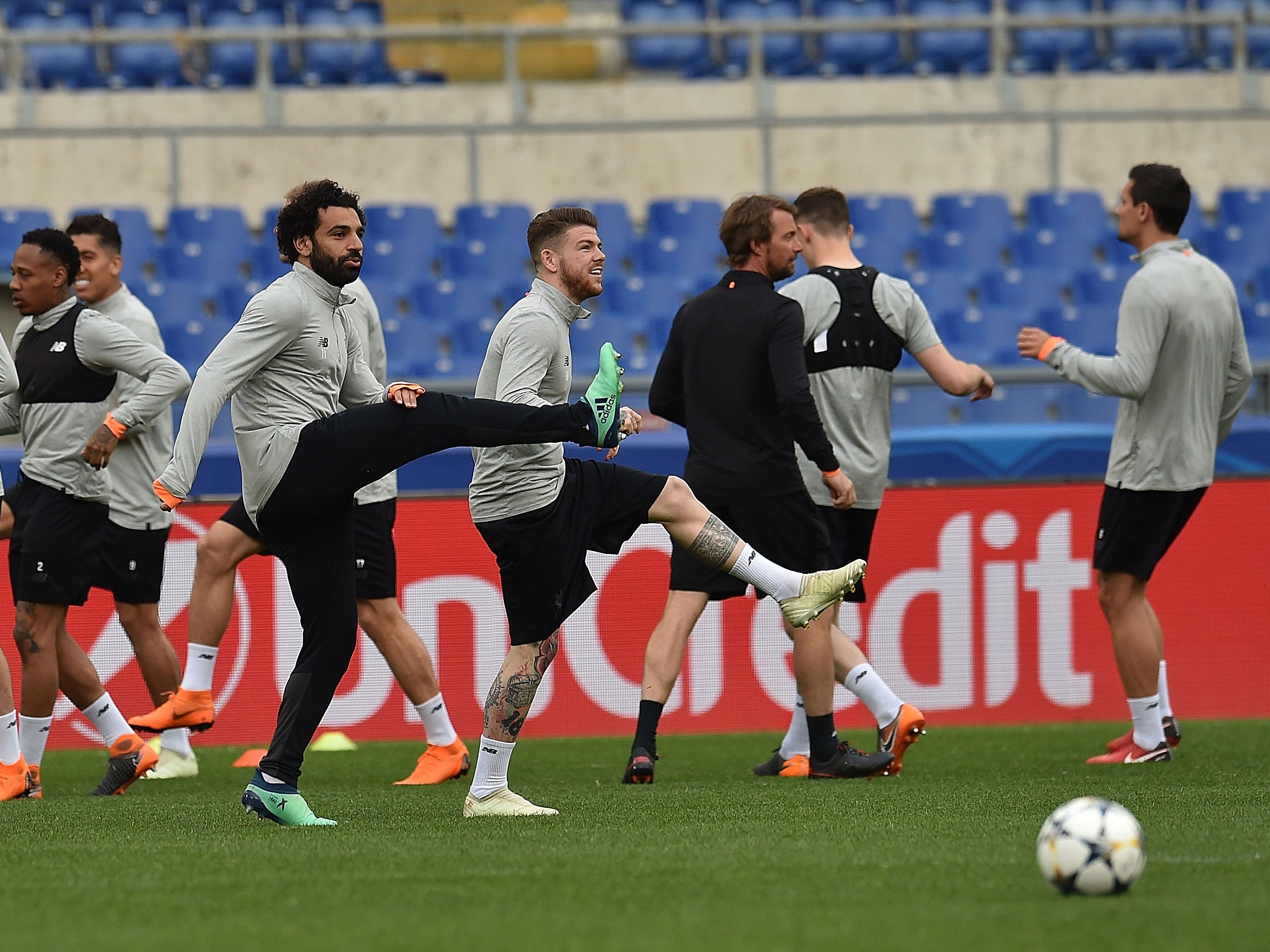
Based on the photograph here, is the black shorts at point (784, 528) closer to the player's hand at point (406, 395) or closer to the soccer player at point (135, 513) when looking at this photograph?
the player's hand at point (406, 395)

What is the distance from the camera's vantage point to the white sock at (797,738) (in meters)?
7.00

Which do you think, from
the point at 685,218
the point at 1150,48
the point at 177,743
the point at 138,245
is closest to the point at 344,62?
the point at 138,245

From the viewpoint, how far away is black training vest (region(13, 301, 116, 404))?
6.68 m

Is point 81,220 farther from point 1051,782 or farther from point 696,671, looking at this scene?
point 1051,782

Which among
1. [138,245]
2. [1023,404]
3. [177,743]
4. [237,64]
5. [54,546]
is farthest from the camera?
[237,64]

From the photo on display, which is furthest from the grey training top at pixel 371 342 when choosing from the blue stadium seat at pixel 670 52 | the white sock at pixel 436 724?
the blue stadium seat at pixel 670 52

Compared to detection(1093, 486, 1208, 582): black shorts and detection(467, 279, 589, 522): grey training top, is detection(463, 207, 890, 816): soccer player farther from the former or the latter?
detection(1093, 486, 1208, 582): black shorts

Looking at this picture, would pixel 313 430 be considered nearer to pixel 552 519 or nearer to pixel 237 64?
pixel 552 519

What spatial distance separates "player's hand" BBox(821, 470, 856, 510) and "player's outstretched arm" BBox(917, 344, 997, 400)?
2.41ft

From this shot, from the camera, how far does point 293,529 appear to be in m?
5.15

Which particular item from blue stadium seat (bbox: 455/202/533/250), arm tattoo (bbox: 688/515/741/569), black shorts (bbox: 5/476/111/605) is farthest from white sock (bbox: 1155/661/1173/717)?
blue stadium seat (bbox: 455/202/533/250)

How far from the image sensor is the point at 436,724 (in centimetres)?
700

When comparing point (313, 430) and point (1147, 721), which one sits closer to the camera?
point (313, 430)

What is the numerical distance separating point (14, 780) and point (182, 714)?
623mm
